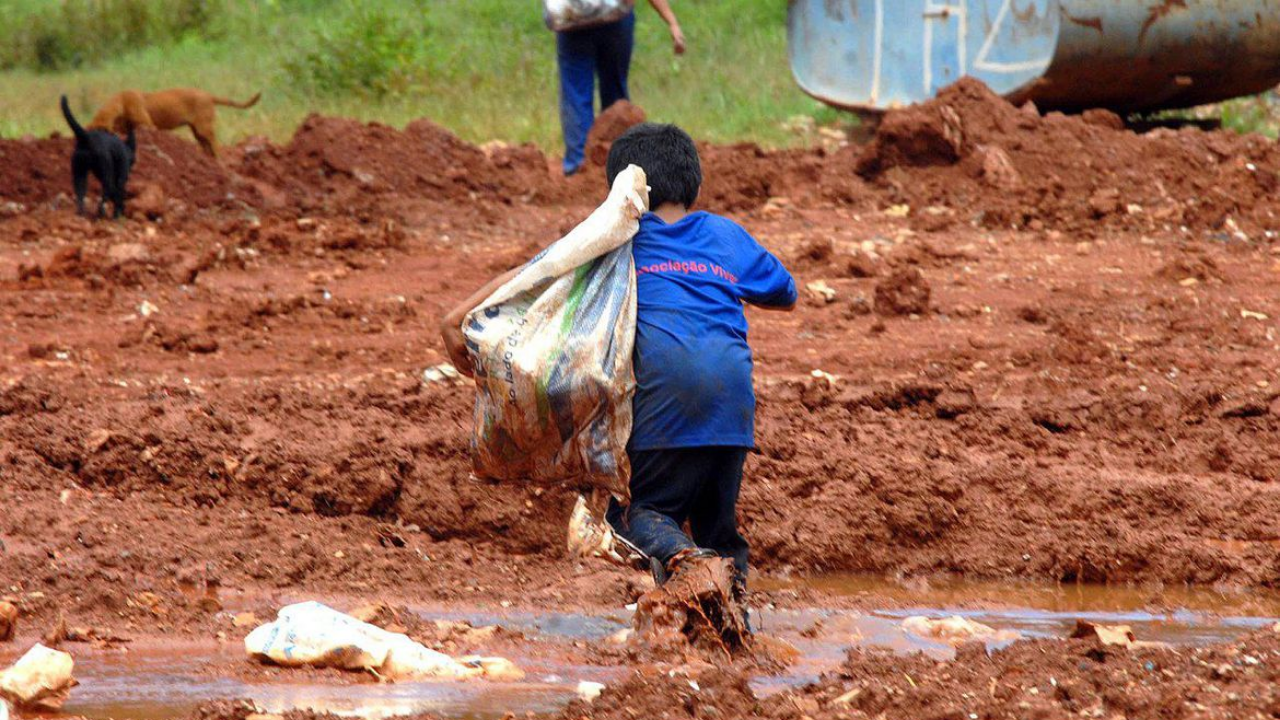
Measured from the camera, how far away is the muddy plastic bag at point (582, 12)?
33.2 feet

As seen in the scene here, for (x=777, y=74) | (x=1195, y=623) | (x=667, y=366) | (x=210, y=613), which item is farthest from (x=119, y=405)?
(x=777, y=74)


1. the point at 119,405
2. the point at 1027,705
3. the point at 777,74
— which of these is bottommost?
the point at 777,74

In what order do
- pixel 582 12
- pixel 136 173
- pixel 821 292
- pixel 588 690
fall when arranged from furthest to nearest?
pixel 136 173, pixel 582 12, pixel 821 292, pixel 588 690

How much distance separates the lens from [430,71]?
1622 cm

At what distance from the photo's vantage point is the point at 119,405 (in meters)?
5.32

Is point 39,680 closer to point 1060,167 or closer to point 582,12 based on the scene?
point 582,12

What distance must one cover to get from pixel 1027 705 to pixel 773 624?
4.10 ft

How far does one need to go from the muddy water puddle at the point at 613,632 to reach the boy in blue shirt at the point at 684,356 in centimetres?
28

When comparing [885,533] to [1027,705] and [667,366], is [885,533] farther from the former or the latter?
[1027,705]

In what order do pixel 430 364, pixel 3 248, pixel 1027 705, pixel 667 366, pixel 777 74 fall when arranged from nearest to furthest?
pixel 1027 705
pixel 667 366
pixel 430 364
pixel 3 248
pixel 777 74

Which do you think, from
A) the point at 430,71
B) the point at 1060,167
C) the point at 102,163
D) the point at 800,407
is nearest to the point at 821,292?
the point at 800,407

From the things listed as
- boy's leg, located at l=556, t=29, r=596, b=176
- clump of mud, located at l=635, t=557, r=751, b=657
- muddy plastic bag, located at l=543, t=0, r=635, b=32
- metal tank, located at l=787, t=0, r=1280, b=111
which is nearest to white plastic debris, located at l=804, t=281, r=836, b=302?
muddy plastic bag, located at l=543, t=0, r=635, b=32

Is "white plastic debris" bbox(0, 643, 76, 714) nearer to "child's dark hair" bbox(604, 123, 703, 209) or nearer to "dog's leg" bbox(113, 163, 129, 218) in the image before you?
"child's dark hair" bbox(604, 123, 703, 209)

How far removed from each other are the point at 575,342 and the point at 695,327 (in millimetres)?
284
